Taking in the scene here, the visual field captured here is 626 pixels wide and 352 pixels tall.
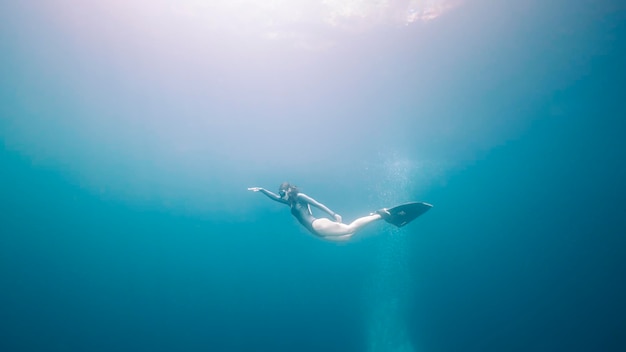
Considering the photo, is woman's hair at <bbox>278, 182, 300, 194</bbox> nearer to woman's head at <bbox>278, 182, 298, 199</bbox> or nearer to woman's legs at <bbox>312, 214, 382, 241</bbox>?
woman's head at <bbox>278, 182, 298, 199</bbox>

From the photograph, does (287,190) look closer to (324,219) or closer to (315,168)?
(324,219)

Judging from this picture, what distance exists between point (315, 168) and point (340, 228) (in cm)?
2235

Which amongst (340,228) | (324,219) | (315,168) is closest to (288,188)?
(324,219)

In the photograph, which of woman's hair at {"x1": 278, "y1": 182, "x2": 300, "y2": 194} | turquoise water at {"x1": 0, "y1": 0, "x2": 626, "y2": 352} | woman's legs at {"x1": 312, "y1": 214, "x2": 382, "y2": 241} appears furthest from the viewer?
turquoise water at {"x1": 0, "y1": 0, "x2": 626, "y2": 352}

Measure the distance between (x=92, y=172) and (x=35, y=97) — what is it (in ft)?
34.6

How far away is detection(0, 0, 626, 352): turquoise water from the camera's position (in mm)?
16031

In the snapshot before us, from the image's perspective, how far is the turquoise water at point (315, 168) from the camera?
631 inches

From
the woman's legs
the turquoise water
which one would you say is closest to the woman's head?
the woman's legs

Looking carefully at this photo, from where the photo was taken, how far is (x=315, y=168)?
92.8 ft

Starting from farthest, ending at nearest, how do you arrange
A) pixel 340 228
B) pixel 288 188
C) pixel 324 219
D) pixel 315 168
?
1. pixel 315 168
2. pixel 288 188
3. pixel 324 219
4. pixel 340 228

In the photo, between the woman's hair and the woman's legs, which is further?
the woman's hair

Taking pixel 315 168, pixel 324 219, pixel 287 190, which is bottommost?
pixel 324 219

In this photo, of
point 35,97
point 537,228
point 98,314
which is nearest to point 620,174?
point 537,228

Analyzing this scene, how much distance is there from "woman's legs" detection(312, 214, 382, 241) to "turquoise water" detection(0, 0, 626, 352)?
11.2 meters
